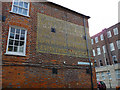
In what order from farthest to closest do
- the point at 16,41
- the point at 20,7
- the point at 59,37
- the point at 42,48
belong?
the point at 59,37
the point at 20,7
the point at 42,48
the point at 16,41

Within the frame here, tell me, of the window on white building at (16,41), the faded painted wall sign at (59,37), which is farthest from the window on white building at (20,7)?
A: the window on white building at (16,41)

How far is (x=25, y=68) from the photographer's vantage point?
7.68 meters

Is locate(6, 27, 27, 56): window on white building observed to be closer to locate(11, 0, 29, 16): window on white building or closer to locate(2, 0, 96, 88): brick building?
locate(2, 0, 96, 88): brick building

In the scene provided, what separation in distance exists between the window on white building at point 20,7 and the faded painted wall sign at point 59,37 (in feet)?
3.63

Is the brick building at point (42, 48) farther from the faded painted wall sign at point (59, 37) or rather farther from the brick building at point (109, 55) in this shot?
the brick building at point (109, 55)

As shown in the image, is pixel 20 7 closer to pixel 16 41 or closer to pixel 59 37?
pixel 16 41

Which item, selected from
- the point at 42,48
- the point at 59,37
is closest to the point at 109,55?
the point at 59,37

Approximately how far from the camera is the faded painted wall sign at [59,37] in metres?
9.16

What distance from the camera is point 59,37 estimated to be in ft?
33.1

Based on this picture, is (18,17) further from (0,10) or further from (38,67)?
(38,67)

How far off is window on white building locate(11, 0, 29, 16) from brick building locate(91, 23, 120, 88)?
19.5 metres

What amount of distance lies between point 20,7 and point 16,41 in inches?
117

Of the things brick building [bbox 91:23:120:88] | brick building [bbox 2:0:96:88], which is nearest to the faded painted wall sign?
brick building [bbox 2:0:96:88]

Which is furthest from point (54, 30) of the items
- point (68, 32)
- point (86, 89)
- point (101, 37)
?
point (101, 37)
